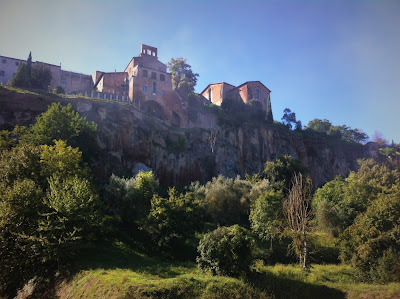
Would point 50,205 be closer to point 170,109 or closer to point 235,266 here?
point 235,266

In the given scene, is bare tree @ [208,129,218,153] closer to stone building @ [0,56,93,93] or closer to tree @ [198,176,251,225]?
tree @ [198,176,251,225]

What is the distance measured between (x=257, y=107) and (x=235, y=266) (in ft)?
150

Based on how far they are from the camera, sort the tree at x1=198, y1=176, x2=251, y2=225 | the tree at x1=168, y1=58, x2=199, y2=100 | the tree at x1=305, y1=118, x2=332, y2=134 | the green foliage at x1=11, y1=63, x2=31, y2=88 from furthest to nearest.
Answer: the tree at x1=305, y1=118, x2=332, y2=134
the tree at x1=168, y1=58, x2=199, y2=100
the green foliage at x1=11, y1=63, x2=31, y2=88
the tree at x1=198, y1=176, x2=251, y2=225

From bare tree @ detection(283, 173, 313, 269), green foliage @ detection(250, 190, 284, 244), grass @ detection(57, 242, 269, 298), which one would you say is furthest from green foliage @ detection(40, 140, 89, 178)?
bare tree @ detection(283, 173, 313, 269)

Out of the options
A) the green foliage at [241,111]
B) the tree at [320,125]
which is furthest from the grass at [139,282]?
the tree at [320,125]

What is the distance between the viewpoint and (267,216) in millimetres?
28547

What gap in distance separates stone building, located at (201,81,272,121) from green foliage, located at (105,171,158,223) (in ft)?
119

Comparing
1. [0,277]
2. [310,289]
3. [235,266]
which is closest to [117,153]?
[0,277]

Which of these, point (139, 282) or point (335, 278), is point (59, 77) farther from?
point (335, 278)

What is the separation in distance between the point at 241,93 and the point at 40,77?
3659 centimetres

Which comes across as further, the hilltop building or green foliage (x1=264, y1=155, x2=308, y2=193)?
the hilltop building

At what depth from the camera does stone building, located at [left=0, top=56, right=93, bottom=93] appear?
49375mm

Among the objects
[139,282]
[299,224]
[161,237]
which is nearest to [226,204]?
[299,224]

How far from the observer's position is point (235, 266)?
63.3 ft
